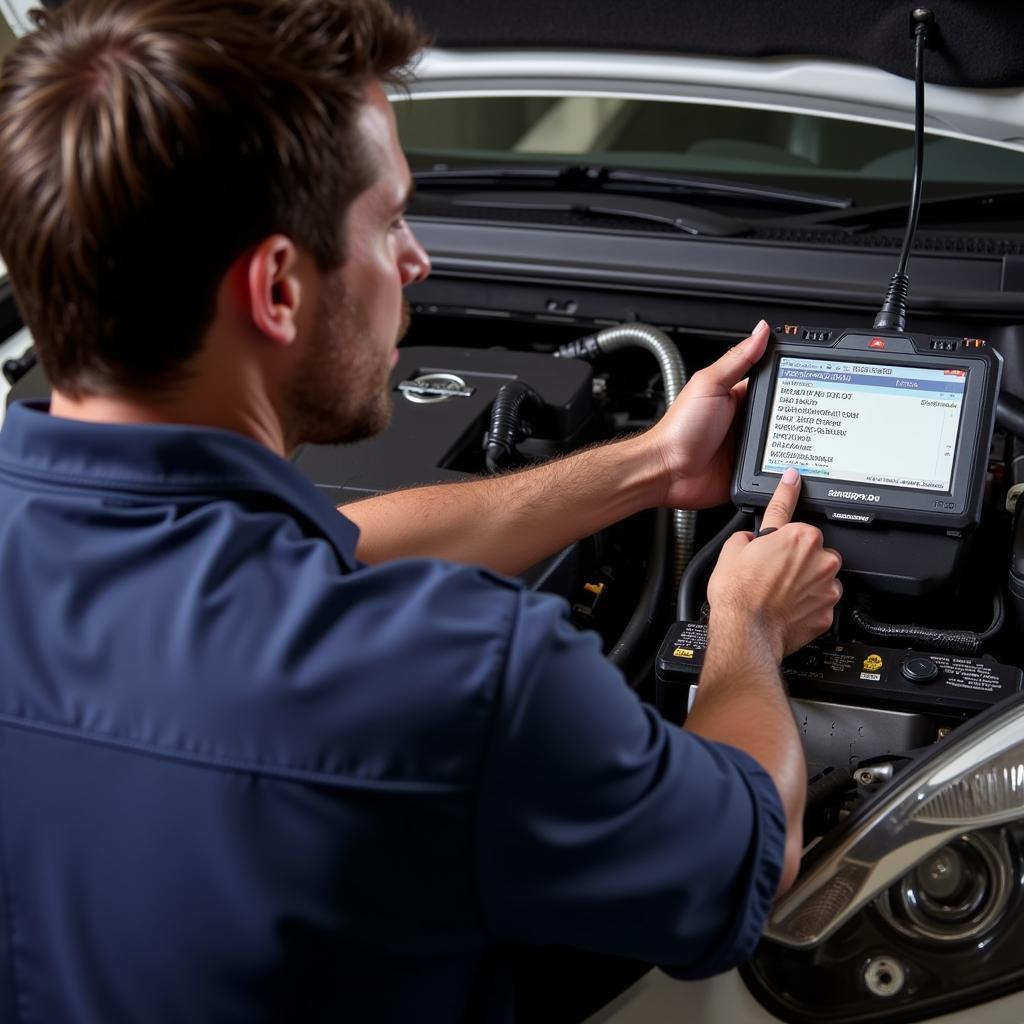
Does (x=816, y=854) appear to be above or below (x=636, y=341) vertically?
below

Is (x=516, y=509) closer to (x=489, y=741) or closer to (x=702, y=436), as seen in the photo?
(x=702, y=436)

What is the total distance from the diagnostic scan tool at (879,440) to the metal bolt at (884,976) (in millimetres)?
355

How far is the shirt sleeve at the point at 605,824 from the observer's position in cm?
71

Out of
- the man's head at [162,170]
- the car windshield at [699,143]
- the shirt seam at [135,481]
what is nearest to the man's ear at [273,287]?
the man's head at [162,170]

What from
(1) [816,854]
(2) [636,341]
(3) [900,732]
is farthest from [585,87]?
(1) [816,854]

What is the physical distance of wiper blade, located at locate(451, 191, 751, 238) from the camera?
1639mm

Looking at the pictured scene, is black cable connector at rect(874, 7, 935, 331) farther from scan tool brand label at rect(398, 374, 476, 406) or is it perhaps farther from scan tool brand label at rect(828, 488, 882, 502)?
scan tool brand label at rect(398, 374, 476, 406)

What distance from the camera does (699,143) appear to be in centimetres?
185

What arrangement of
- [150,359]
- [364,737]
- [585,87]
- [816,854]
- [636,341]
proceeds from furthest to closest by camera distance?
[585,87] < [636,341] < [816,854] < [150,359] < [364,737]

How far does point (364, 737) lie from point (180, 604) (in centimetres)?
14

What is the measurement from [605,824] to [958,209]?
120 centimetres

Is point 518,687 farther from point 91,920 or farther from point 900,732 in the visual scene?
point 900,732

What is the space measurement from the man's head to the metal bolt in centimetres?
62

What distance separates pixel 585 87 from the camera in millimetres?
1679
